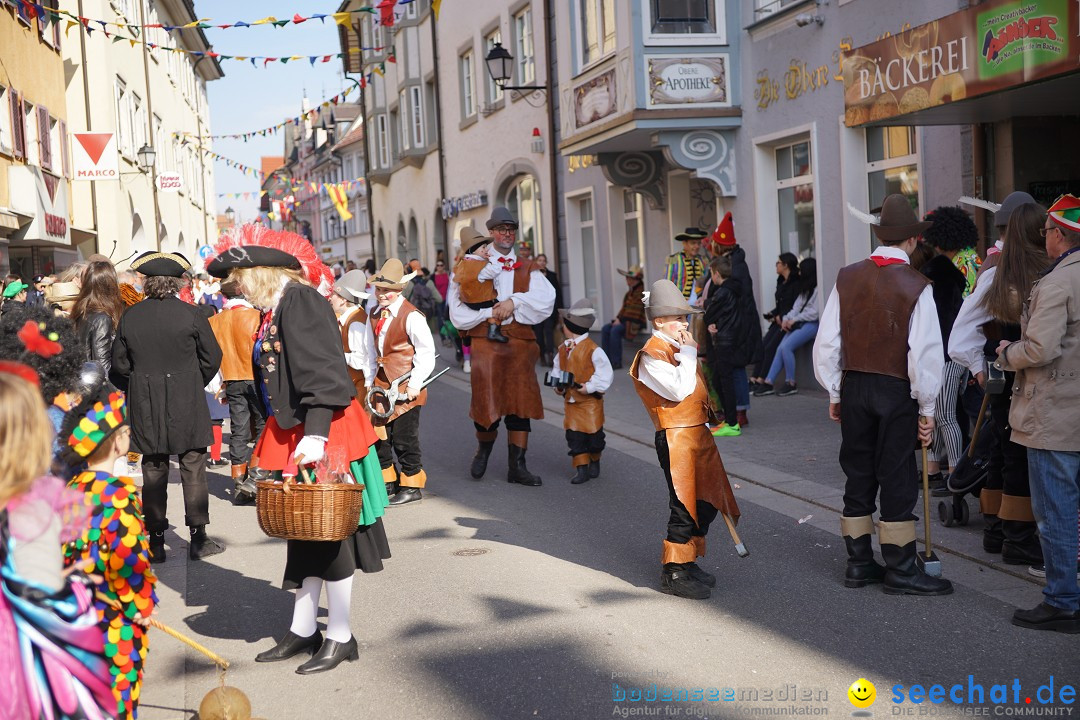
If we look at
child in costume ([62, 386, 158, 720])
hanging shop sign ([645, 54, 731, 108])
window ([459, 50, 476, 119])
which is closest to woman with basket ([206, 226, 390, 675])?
child in costume ([62, 386, 158, 720])

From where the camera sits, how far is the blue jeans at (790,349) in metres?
12.7

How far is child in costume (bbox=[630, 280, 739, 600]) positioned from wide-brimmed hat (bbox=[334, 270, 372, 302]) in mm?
3105

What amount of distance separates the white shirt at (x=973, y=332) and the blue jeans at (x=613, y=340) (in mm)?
10200

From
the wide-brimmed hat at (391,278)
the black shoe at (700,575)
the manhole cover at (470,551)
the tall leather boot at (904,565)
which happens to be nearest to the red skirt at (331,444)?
the black shoe at (700,575)

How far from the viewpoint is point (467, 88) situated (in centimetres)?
2550

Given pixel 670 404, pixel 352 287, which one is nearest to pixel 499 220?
pixel 352 287

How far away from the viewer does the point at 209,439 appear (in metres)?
6.92

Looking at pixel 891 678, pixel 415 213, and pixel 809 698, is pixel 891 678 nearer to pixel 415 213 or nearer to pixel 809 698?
pixel 809 698

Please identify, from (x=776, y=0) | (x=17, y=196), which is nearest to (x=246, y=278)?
(x=776, y=0)

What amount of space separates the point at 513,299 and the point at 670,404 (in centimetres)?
311

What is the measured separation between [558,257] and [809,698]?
1700 cm

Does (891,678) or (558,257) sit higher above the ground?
(558,257)

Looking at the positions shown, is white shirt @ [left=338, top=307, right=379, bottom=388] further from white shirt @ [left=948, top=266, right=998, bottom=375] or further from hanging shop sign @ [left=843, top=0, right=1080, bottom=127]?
hanging shop sign @ [left=843, top=0, right=1080, bottom=127]

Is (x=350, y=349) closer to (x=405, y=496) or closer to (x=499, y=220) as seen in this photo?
(x=405, y=496)
